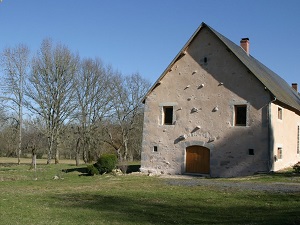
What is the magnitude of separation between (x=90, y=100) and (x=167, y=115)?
1045 inches

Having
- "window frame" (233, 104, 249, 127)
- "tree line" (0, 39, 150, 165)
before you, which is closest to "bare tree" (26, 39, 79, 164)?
"tree line" (0, 39, 150, 165)

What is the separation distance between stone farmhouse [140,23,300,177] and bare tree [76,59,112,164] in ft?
81.7

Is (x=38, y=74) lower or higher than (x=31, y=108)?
higher

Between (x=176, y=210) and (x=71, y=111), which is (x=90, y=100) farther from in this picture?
(x=176, y=210)

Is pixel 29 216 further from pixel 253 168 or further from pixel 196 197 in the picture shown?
pixel 253 168

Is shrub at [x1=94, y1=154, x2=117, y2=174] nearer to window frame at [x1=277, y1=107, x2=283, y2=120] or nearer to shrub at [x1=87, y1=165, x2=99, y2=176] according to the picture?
shrub at [x1=87, y1=165, x2=99, y2=176]

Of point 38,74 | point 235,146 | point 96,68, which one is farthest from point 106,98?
point 235,146

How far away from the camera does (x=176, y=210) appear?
10883mm

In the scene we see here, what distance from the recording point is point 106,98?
51281 millimetres

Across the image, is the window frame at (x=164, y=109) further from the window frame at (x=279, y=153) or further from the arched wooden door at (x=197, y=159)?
the window frame at (x=279, y=153)

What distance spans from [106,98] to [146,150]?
27595 mm

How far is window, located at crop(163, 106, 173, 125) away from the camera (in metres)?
24.5

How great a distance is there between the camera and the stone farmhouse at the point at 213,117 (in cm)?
2145

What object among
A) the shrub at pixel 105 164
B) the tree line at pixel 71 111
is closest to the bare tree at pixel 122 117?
the tree line at pixel 71 111
